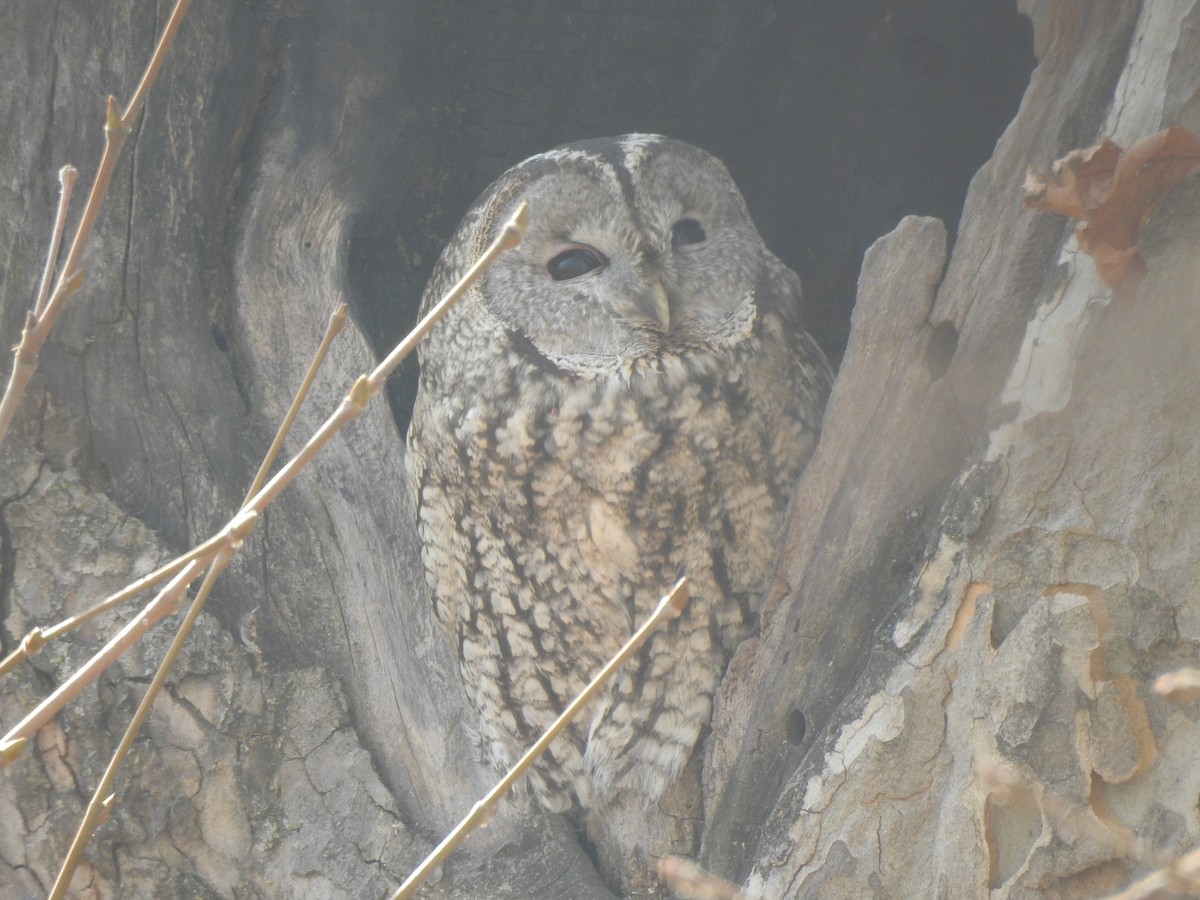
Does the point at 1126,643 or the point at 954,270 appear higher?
the point at 954,270

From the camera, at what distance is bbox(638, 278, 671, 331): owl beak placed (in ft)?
6.76

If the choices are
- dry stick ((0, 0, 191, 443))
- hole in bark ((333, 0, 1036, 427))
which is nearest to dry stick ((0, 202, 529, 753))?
dry stick ((0, 0, 191, 443))

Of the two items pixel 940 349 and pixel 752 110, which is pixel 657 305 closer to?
pixel 940 349

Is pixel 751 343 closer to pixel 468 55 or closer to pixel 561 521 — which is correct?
pixel 561 521

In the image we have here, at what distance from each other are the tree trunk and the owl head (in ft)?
1.25

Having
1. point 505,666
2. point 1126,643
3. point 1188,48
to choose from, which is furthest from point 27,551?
point 1188,48

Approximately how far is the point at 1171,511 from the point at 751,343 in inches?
35.0

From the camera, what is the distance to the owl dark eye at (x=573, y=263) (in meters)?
2.22

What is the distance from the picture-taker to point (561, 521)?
2139 millimetres

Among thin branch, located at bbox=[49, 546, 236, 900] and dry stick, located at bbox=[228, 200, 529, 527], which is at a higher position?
dry stick, located at bbox=[228, 200, 529, 527]

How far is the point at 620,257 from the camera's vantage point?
2150mm

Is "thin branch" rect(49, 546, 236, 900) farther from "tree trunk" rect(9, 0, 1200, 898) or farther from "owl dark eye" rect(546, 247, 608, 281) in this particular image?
"owl dark eye" rect(546, 247, 608, 281)

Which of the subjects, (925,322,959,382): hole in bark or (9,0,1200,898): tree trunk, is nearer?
(9,0,1200,898): tree trunk

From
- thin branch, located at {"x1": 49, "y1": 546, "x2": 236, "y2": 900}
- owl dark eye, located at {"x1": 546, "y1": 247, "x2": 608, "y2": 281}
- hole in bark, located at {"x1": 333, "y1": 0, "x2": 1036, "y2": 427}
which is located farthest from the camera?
hole in bark, located at {"x1": 333, "y1": 0, "x2": 1036, "y2": 427}
